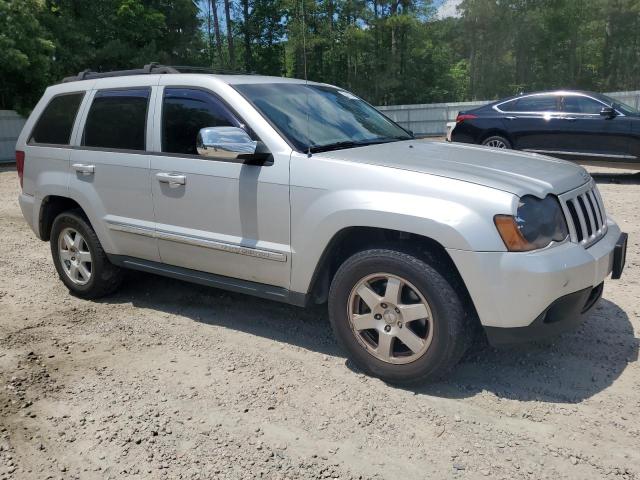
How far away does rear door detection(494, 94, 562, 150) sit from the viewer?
10945 mm

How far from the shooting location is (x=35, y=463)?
2.93 m

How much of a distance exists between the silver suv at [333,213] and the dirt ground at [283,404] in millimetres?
397

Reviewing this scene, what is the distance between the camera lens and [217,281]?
167 inches

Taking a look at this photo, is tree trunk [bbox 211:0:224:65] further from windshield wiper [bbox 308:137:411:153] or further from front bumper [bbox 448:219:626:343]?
front bumper [bbox 448:219:626:343]

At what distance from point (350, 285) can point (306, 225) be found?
0.46 metres

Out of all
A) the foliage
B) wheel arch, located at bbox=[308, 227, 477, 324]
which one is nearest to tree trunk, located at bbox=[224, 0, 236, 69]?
the foliage

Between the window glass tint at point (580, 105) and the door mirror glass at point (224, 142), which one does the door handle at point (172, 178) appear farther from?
the window glass tint at point (580, 105)

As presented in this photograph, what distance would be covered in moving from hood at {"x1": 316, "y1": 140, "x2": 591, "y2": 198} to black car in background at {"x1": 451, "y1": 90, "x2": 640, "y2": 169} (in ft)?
23.7

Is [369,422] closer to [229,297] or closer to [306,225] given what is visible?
[306,225]

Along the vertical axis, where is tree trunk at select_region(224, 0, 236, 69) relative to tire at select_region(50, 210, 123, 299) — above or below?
above

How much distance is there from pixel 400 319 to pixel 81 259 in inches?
122

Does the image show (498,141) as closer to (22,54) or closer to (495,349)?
(495,349)

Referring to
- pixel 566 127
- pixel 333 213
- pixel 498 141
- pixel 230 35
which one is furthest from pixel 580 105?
pixel 230 35

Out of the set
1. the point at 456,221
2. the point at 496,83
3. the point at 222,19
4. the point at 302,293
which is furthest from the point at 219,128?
the point at 496,83
